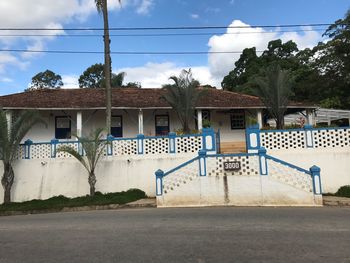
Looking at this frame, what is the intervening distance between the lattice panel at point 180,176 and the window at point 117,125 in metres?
8.62

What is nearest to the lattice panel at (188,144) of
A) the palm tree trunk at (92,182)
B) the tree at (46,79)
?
the palm tree trunk at (92,182)

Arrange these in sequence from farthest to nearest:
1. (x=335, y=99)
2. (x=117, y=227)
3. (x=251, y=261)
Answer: (x=335, y=99) < (x=117, y=227) < (x=251, y=261)

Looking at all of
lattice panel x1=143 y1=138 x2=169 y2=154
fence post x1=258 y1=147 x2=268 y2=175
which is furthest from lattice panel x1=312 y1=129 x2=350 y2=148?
lattice panel x1=143 y1=138 x2=169 y2=154

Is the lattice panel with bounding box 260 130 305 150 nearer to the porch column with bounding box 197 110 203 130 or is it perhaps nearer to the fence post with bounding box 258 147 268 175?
the fence post with bounding box 258 147 268 175

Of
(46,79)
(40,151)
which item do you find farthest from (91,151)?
(46,79)

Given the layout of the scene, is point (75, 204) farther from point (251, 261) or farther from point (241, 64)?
Result: point (241, 64)

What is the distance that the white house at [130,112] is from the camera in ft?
58.9

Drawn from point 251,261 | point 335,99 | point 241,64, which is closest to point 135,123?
point 251,261

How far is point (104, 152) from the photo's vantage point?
44.3 feet

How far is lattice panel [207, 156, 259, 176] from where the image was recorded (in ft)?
36.4

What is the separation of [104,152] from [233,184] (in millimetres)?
5724

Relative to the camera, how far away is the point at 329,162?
11930 mm

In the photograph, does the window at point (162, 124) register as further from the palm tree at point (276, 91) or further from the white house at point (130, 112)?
the palm tree at point (276, 91)

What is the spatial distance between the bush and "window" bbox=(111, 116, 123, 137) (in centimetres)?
1233
